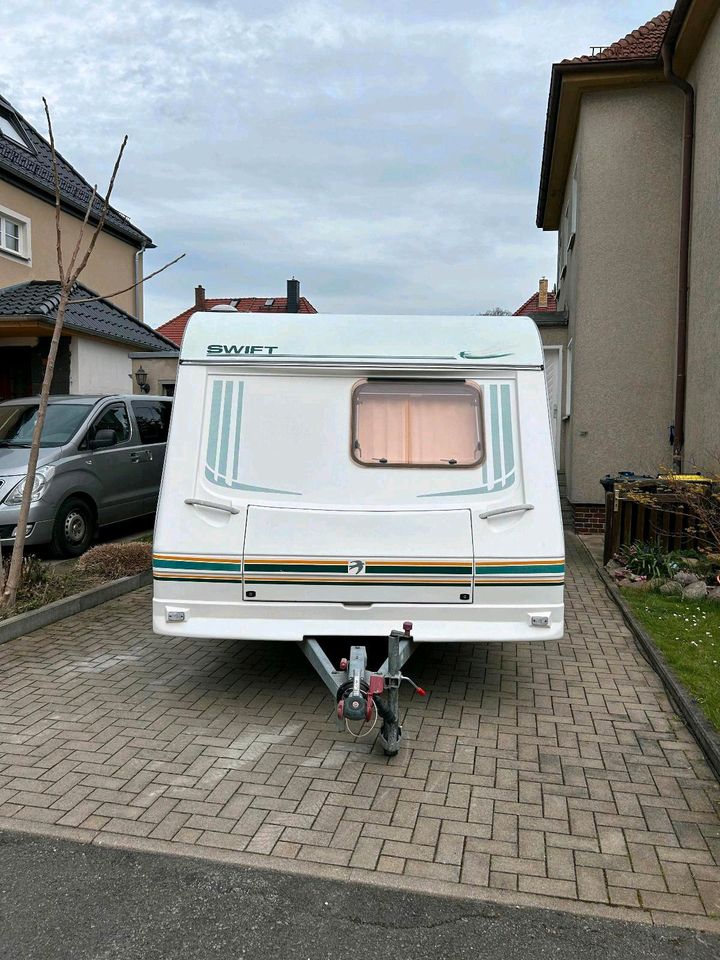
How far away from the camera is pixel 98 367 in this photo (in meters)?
14.9

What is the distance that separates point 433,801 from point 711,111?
9.16 m

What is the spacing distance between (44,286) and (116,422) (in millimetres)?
6388

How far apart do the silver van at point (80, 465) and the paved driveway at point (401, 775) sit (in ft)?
10.4

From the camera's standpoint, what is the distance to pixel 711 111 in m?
9.68

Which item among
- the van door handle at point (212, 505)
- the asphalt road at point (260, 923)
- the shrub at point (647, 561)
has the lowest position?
the asphalt road at point (260, 923)

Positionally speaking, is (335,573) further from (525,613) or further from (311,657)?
(525,613)

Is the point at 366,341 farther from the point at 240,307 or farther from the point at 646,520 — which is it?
the point at 240,307

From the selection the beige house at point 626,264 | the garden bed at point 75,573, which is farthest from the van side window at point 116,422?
the beige house at point 626,264

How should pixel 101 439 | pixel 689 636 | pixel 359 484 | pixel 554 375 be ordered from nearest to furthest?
pixel 359 484 → pixel 689 636 → pixel 101 439 → pixel 554 375

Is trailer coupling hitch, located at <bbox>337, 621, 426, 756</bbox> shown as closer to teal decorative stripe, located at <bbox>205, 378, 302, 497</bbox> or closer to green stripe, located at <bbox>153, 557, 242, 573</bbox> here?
green stripe, located at <bbox>153, 557, 242, 573</bbox>

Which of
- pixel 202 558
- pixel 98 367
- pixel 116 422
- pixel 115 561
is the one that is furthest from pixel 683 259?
pixel 98 367

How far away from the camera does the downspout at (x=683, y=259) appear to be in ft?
35.3

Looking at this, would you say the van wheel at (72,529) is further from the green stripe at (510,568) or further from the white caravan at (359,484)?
the green stripe at (510,568)

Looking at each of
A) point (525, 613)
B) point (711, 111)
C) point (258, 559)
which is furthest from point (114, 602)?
point (711, 111)
